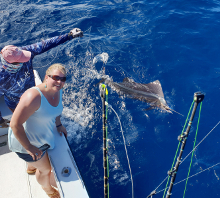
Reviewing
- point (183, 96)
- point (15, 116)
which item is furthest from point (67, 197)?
point (183, 96)

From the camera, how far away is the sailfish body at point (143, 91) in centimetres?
520

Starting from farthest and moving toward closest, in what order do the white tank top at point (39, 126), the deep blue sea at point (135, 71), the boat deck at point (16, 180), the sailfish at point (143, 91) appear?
the sailfish at point (143, 91)
the deep blue sea at point (135, 71)
the boat deck at point (16, 180)
the white tank top at point (39, 126)

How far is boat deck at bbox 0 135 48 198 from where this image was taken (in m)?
2.93

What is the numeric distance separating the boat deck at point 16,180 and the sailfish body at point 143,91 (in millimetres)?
3252

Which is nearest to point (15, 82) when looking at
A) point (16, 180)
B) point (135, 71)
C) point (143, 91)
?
point (16, 180)

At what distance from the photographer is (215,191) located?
3.53 meters

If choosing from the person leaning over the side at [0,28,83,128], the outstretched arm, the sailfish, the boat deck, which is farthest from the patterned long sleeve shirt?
the sailfish

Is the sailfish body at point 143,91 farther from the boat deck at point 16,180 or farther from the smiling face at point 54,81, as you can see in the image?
the smiling face at point 54,81

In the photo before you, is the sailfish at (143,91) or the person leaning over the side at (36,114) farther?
the sailfish at (143,91)

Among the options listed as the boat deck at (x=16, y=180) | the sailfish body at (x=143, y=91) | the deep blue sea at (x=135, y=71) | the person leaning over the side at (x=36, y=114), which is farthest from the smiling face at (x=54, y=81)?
the sailfish body at (x=143, y=91)

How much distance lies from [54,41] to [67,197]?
9.62ft

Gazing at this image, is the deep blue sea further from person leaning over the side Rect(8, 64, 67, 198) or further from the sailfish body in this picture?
person leaning over the side Rect(8, 64, 67, 198)

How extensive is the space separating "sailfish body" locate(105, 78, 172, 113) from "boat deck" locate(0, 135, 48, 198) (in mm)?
3252

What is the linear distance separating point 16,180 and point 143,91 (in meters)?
3.88
